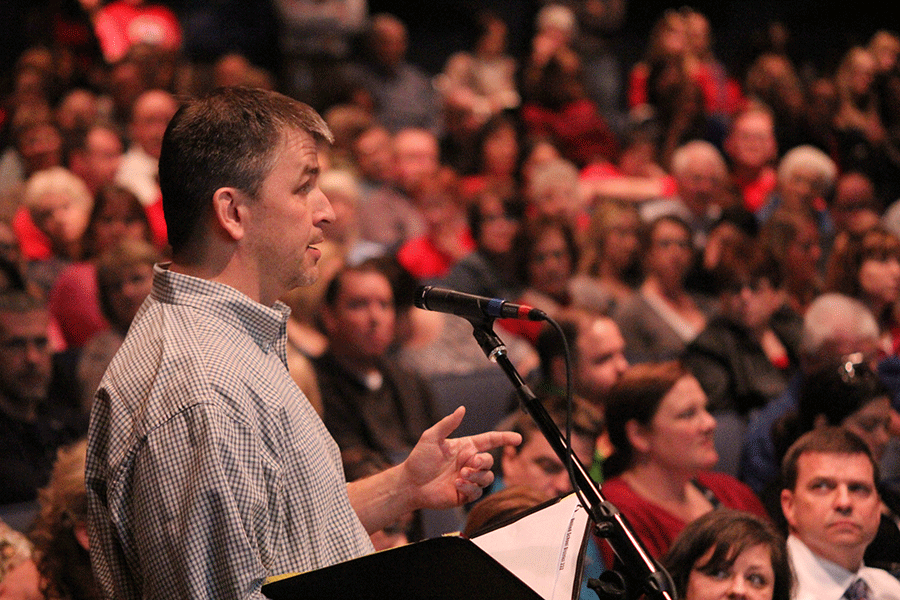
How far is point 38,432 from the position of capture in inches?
125

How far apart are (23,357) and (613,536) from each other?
241cm

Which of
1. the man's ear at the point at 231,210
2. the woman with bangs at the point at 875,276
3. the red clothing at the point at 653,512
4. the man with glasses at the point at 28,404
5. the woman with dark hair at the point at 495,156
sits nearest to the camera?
the man's ear at the point at 231,210

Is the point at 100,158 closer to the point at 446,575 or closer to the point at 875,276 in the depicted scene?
the point at 875,276

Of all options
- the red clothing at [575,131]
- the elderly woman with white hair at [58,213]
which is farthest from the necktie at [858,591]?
the red clothing at [575,131]

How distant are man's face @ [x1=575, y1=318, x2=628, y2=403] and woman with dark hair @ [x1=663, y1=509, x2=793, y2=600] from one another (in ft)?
4.27

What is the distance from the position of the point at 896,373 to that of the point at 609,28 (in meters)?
5.93

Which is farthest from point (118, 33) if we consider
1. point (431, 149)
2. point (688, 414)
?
point (688, 414)

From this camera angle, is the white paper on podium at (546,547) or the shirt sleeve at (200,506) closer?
the shirt sleeve at (200,506)

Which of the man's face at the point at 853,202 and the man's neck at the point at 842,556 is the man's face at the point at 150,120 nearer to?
the man's face at the point at 853,202

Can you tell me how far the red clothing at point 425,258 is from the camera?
4.99 meters

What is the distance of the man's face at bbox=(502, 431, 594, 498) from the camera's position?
107 inches

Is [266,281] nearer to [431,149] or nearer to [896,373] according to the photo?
[896,373]

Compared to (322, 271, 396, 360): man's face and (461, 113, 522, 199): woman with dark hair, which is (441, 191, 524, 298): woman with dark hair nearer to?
(322, 271, 396, 360): man's face

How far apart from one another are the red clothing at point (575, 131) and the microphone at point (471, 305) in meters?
5.35
